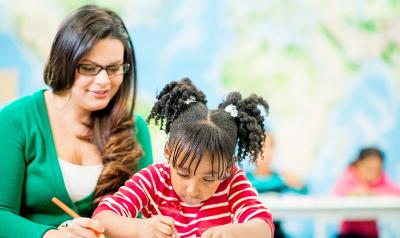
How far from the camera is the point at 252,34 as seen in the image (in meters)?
4.88

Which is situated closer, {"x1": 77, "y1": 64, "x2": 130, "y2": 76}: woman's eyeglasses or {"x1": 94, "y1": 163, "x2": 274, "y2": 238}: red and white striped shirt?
{"x1": 94, "y1": 163, "x2": 274, "y2": 238}: red and white striped shirt

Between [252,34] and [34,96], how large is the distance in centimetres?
321

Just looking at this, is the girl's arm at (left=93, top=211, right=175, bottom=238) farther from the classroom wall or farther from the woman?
the classroom wall

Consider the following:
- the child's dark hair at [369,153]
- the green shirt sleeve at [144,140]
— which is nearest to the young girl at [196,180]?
the green shirt sleeve at [144,140]

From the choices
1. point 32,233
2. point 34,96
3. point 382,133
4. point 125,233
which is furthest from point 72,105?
point 382,133

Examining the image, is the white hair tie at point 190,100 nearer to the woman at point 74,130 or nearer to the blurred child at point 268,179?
the woman at point 74,130

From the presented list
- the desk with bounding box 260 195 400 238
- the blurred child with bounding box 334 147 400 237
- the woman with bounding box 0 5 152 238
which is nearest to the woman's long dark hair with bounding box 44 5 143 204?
the woman with bounding box 0 5 152 238

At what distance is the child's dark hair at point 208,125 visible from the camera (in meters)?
1.34

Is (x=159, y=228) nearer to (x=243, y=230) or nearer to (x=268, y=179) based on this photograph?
(x=243, y=230)

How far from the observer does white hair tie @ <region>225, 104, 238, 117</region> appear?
1423 millimetres

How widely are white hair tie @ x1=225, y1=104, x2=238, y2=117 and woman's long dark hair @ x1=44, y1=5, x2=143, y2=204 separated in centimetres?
48

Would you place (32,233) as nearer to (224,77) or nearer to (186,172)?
(186,172)

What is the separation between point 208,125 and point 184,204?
0.21m

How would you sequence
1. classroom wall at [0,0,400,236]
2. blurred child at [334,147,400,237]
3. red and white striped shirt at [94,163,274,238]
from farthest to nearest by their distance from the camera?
classroom wall at [0,0,400,236], blurred child at [334,147,400,237], red and white striped shirt at [94,163,274,238]
